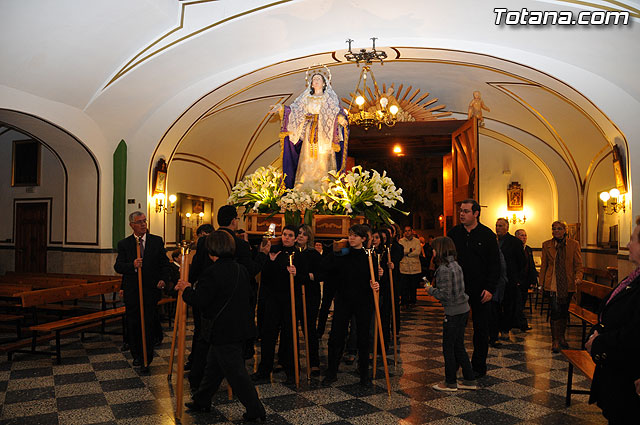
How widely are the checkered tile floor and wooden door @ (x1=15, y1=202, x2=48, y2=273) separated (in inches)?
295

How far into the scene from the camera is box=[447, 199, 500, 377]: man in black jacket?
5.29 metres

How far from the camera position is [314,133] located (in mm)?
8891

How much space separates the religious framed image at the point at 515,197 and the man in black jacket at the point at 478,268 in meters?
10.6

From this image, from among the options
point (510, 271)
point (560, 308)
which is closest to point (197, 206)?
point (510, 271)

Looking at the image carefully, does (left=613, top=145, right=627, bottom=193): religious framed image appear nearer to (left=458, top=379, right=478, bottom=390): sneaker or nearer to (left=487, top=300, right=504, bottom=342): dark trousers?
(left=487, top=300, right=504, bottom=342): dark trousers

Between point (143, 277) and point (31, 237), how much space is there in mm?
9070

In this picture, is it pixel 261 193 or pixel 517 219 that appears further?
pixel 517 219

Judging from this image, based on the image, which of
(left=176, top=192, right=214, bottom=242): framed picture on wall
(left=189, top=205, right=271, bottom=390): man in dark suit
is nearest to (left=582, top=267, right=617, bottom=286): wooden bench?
(left=189, top=205, right=271, bottom=390): man in dark suit

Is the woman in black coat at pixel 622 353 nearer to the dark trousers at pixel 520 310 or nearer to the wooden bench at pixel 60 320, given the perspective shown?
the dark trousers at pixel 520 310

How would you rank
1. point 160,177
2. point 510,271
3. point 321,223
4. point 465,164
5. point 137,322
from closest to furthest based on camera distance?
point 137,322
point 510,271
point 321,223
point 465,164
point 160,177

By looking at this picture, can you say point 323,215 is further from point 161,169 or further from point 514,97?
point 514,97

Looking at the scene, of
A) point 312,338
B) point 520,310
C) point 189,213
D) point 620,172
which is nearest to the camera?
point 312,338

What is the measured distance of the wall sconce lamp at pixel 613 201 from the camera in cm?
927
